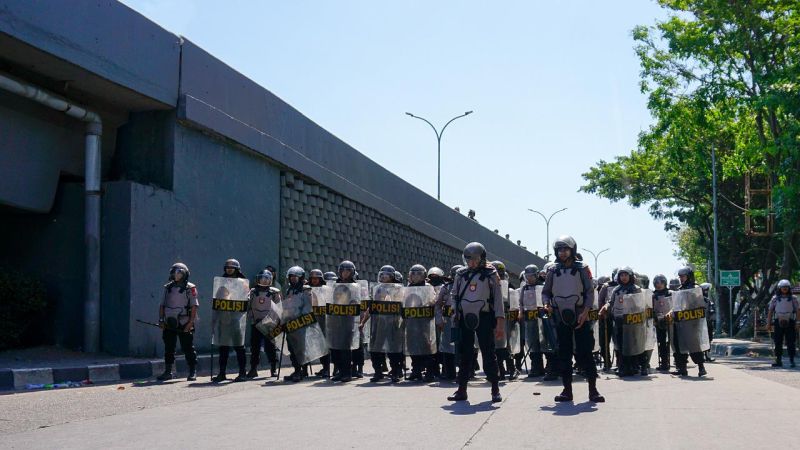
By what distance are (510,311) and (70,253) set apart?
7824 mm

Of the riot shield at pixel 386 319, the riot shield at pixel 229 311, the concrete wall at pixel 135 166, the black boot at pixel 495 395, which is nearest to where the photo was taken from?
the black boot at pixel 495 395

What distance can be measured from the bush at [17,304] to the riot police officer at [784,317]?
1429cm

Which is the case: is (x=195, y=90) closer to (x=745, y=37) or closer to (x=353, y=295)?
(x=353, y=295)

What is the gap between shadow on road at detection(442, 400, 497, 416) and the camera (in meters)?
9.67

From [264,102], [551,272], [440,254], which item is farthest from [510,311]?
[440,254]

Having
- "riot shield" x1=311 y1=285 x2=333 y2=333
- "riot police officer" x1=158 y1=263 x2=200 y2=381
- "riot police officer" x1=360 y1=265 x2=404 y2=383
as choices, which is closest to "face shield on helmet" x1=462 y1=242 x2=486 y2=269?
"riot police officer" x1=360 y1=265 x2=404 y2=383

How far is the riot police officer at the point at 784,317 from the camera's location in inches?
741

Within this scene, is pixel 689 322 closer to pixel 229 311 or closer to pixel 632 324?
pixel 632 324

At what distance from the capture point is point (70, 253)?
16328 millimetres

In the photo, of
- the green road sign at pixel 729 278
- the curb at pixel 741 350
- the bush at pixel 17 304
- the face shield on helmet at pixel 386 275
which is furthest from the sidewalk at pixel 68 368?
the green road sign at pixel 729 278

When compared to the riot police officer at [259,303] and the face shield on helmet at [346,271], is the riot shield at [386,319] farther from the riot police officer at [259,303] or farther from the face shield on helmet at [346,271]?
the riot police officer at [259,303]

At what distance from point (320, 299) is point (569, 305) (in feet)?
17.7

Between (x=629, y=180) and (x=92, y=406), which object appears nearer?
(x=92, y=406)

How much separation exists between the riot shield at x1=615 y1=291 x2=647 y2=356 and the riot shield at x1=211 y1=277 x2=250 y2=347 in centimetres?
632
